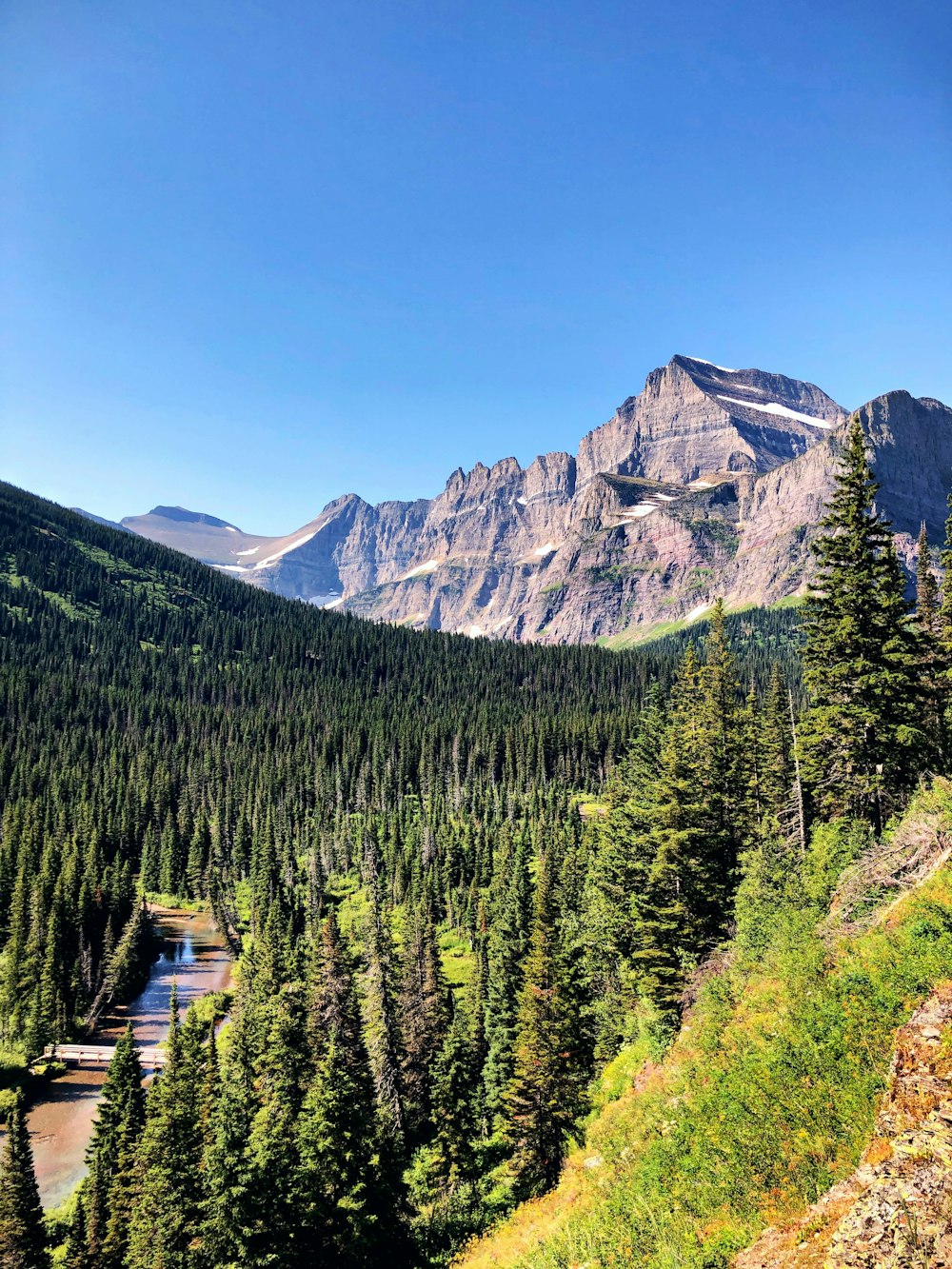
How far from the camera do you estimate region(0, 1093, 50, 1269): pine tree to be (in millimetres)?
30734

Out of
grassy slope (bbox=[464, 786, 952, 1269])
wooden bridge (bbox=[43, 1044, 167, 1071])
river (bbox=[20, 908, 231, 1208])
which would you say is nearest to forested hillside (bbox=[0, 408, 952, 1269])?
grassy slope (bbox=[464, 786, 952, 1269])

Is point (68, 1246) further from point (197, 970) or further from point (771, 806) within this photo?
point (197, 970)

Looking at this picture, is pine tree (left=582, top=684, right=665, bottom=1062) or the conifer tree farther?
pine tree (left=582, top=684, right=665, bottom=1062)

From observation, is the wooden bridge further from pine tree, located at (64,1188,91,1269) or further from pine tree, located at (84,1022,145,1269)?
pine tree, located at (64,1188,91,1269)

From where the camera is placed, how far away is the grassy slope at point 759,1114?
1205cm

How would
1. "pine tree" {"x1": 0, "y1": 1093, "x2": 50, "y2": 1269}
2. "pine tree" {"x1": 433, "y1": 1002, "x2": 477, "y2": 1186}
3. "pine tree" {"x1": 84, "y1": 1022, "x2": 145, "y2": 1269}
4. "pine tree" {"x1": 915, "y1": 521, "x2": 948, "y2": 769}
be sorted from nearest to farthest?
"pine tree" {"x1": 915, "y1": 521, "x2": 948, "y2": 769}, "pine tree" {"x1": 84, "y1": 1022, "x2": 145, "y2": 1269}, "pine tree" {"x1": 0, "y1": 1093, "x2": 50, "y2": 1269}, "pine tree" {"x1": 433, "y1": 1002, "x2": 477, "y2": 1186}

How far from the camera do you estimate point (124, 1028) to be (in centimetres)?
6644

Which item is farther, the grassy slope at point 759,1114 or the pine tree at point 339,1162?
the pine tree at point 339,1162

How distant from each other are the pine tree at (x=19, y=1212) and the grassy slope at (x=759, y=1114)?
24802 millimetres

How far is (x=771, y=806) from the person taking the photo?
3928 cm

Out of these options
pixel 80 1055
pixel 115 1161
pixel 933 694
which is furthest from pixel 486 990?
pixel 80 1055

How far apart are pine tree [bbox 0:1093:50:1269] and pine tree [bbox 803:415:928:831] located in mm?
40787

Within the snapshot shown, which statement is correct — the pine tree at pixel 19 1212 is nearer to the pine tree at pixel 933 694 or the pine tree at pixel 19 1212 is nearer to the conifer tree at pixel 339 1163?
the conifer tree at pixel 339 1163

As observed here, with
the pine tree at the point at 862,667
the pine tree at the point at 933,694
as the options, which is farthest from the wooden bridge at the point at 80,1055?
the pine tree at the point at 933,694
